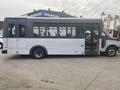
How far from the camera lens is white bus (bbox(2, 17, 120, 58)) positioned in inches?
605

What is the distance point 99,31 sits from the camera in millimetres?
15930

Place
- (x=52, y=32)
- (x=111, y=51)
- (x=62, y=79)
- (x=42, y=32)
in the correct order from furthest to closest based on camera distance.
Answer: (x=111, y=51) < (x=52, y=32) < (x=42, y=32) < (x=62, y=79)

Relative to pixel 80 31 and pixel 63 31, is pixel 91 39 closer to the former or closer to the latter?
pixel 80 31

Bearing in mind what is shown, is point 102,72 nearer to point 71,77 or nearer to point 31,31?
point 71,77

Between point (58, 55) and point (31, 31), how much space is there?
2.78m

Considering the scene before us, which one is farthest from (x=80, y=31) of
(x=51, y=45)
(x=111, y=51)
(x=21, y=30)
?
(x=21, y=30)

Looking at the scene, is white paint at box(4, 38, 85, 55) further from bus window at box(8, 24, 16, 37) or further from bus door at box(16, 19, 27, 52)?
bus window at box(8, 24, 16, 37)

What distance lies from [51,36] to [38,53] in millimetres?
1397

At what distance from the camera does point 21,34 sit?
15.4 metres

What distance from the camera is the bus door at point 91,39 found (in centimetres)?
1584

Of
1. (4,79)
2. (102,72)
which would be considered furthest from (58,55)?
(4,79)

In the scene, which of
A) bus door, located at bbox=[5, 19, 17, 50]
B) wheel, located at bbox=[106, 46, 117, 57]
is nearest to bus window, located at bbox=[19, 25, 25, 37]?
bus door, located at bbox=[5, 19, 17, 50]

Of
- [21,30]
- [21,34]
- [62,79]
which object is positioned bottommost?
[62,79]

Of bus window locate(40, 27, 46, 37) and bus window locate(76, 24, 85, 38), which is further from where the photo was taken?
bus window locate(76, 24, 85, 38)
